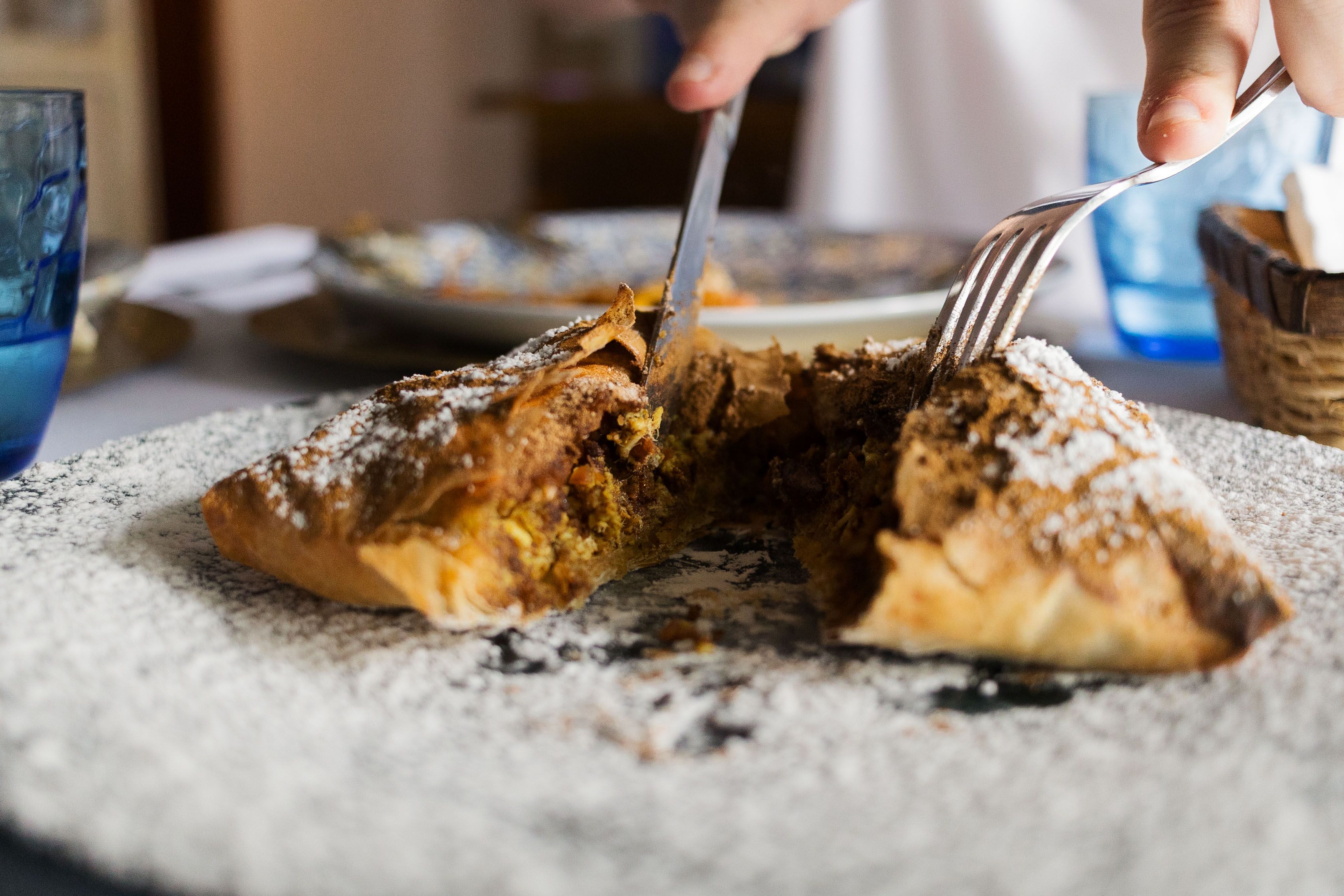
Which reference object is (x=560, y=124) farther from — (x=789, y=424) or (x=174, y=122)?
(x=789, y=424)

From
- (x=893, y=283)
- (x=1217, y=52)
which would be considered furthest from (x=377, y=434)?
(x=893, y=283)

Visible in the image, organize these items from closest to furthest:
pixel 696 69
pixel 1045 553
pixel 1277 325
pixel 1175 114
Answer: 1. pixel 1045 553
2. pixel 1175 114
3. pixel 1277 325
4. pixel 696 69

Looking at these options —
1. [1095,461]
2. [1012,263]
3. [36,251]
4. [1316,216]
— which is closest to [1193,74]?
[1012,263]

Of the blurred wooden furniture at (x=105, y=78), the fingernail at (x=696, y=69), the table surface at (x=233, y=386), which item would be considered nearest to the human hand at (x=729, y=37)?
the fingernail at (x=696, y=69)

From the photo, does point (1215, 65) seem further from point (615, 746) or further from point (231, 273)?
point (231, 273)

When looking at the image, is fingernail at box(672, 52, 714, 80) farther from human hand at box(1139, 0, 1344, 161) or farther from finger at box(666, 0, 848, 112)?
human hand at box(1139, 0, 1344, 161)

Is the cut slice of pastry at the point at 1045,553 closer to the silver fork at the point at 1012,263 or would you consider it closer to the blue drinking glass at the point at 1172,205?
the silver fork at the point at 1012,263

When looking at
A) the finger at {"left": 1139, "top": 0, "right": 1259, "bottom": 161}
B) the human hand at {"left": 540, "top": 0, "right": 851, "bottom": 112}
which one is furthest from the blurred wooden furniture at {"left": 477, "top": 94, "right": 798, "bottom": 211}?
the finger at {"left": 1139, "top": 0, "right": 1259, "bottom": 161}
